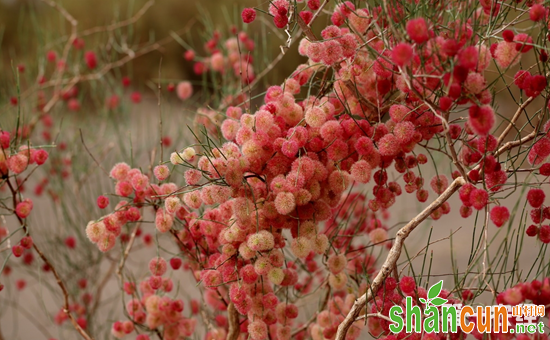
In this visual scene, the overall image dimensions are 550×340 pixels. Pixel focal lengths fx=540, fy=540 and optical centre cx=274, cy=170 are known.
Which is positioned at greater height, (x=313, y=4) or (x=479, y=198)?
(x=313, y=4)

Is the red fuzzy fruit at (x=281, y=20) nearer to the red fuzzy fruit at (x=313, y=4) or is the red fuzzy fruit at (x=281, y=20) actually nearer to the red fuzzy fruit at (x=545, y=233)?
the red fuzzy fruit at (x=313, y=4)

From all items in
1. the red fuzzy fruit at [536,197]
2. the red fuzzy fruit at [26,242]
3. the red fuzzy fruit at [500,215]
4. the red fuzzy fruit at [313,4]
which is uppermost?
the red fuzzy fruit at [313,4]

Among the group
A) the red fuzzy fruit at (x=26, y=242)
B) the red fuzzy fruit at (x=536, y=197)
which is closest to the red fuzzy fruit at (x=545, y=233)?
the red fuzzy fruit at (x=536, y=197)

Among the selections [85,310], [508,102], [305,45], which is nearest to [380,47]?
[305,45]

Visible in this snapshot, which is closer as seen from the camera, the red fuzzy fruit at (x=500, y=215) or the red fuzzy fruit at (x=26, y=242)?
the red fuzzy fruit at (x=500, y=215)

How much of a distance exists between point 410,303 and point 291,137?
0.14 meters

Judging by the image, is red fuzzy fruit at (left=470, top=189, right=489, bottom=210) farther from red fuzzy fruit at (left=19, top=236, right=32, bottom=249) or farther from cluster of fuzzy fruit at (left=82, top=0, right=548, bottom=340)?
red fuzzy fruit at (left=19, top=236, right=32, bottom=249)

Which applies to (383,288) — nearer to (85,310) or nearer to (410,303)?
(410,303)

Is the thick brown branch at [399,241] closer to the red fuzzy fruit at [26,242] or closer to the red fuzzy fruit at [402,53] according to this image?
the red fuzzy fruit at [402,53]

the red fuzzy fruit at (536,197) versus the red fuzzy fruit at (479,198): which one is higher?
the red fuzzy fruit at (536,197)

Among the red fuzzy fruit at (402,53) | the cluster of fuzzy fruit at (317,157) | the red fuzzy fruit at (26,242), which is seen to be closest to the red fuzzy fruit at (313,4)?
the cluster of fuzzy fruit at (317,157)

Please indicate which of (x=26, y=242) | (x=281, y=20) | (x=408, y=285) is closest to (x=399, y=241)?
(x=408, y=285)

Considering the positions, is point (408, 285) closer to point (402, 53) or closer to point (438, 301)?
point (438, 301)

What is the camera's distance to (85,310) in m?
0.81
